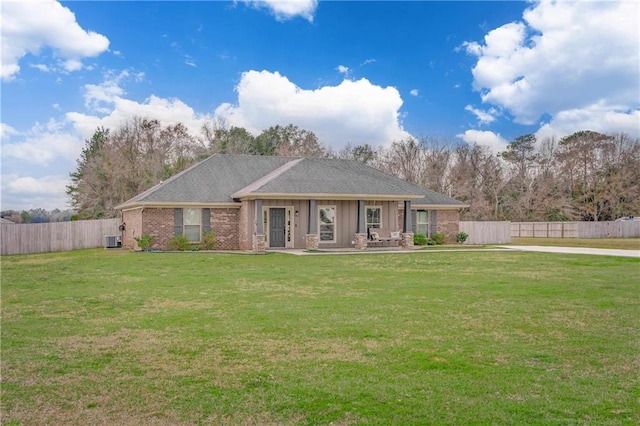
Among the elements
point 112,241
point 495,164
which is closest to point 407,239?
point 112,241

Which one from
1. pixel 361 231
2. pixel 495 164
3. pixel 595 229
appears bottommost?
pixel 595 229

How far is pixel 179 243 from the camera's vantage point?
2498 centimetres

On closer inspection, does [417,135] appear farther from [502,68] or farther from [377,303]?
[377,303]

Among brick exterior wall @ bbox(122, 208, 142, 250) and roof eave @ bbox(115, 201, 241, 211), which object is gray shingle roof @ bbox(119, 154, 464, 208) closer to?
roof eave @ bbox(115, 201, 241, 211)

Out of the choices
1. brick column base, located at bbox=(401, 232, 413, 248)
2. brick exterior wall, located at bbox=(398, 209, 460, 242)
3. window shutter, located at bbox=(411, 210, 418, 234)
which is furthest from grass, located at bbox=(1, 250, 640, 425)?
brick exterior wall, located at bbox=(398, 209, 460, 242)

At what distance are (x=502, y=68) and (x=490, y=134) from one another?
95.9ft

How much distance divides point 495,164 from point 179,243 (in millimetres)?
38503

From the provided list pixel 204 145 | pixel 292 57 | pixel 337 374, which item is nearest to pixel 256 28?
pixel 292 57

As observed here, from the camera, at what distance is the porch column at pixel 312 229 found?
24.6 m

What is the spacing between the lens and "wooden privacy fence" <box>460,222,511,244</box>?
1359 inches

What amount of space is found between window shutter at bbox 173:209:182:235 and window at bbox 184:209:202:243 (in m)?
0.27

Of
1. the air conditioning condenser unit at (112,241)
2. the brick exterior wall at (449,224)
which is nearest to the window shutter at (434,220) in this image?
the brick exterior wall at (449,224)

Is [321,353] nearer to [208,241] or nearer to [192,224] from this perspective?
[208,241]

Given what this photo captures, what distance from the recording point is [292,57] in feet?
91.6
